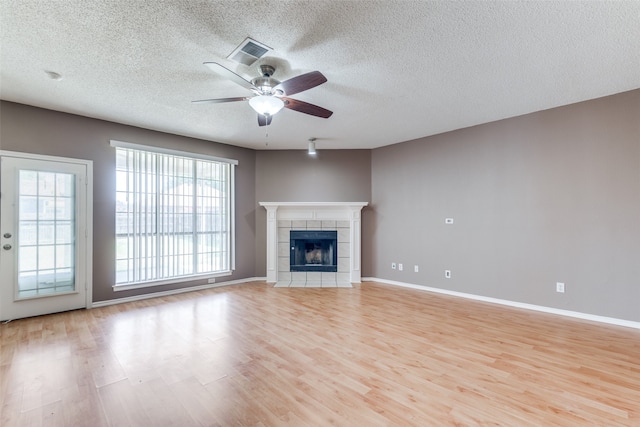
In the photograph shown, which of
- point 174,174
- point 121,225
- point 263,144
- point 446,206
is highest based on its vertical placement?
point 263,144

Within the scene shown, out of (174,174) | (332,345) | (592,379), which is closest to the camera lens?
(592,379)

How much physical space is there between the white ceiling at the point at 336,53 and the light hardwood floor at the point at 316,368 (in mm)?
2710

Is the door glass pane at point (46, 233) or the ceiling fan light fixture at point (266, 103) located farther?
the door glass pane at point (46, 233)

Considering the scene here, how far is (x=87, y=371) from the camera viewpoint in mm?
2266

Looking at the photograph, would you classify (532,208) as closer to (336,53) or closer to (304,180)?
(336,53)

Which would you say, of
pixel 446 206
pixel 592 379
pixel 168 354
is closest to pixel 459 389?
pixel 592 379

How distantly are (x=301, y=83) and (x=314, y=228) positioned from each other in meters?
3.62

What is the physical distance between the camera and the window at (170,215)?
4.25m

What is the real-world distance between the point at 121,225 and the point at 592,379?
566 centimetres

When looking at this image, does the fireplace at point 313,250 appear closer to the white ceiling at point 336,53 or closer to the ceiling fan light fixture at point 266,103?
the white ceiling at point 336,53

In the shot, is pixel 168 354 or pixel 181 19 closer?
pixel 181 19

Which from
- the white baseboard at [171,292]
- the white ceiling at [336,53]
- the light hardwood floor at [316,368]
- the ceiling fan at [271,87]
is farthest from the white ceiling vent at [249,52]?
the white baseboard at [171,292]

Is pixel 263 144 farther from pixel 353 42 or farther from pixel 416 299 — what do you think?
pixel 416 299

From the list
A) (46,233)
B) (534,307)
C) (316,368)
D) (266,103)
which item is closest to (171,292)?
(46,233)
